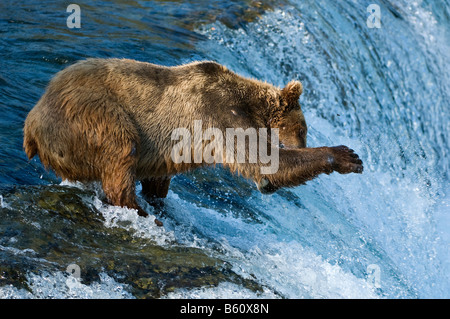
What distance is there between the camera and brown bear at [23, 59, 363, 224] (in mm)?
5355

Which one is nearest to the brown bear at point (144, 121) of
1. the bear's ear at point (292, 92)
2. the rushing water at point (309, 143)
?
the bear's ear at point (292, 92)

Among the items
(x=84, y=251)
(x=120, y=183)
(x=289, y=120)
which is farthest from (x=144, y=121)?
(x=289, y=120)

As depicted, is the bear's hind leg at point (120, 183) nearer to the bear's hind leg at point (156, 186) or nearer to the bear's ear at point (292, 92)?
the bear's hind leg at point (156, 186)

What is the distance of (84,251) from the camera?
474 cm

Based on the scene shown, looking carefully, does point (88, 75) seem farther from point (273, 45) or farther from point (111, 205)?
point (273, 45)

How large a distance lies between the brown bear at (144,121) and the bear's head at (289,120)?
1 cm

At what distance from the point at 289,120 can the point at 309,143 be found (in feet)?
8.40

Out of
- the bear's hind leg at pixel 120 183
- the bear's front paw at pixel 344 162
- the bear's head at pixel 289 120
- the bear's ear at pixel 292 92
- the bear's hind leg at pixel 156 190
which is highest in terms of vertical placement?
the bear's ear at pixel 292 92

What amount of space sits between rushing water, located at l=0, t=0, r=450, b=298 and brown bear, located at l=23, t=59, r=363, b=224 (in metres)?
0.35

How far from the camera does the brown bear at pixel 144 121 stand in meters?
5.36

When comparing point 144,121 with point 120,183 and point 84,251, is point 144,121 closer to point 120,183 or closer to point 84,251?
point 120,183
